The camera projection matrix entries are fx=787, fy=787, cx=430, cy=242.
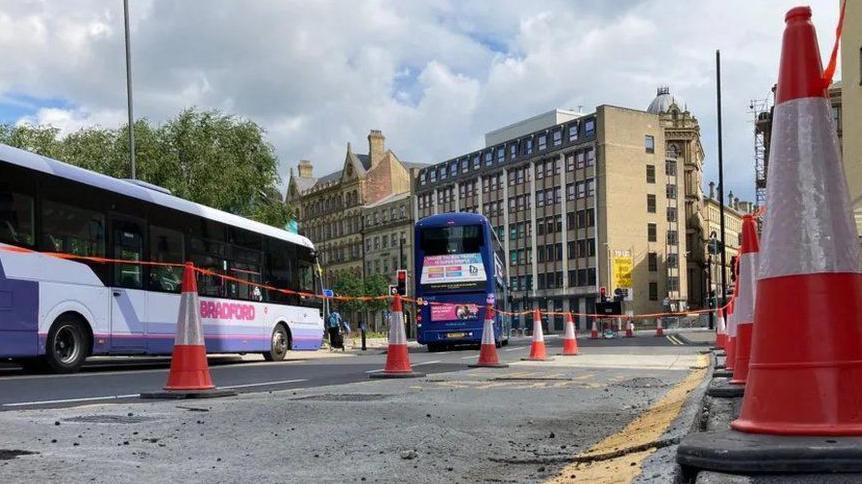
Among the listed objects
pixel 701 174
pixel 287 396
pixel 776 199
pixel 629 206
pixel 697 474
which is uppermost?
pixel 701 174

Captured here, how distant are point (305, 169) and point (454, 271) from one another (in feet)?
359

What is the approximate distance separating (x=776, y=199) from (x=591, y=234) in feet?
251

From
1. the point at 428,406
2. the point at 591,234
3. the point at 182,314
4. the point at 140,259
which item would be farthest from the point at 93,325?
the point at 591,234

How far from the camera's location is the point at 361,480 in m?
3.86

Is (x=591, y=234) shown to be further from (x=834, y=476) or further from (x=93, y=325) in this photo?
(x=834, y=476)

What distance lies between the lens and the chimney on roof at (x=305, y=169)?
132 metres

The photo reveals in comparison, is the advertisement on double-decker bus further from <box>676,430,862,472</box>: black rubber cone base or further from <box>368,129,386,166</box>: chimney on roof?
<box>368,129,386,166</box>: chimney on roof

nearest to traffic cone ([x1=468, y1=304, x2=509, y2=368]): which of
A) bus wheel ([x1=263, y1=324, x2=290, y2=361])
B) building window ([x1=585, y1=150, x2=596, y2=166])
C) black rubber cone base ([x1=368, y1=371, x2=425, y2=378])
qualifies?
black rubber cone base ([x1=368, y1=371, x2=425, y2=378])

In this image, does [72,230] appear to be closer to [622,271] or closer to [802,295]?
[802,295]

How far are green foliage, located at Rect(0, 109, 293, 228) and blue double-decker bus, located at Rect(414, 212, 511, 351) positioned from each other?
987 cm

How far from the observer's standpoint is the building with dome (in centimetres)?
7738

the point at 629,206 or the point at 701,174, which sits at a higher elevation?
the point at 701,174

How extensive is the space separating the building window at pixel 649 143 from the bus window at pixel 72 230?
73.1 metres

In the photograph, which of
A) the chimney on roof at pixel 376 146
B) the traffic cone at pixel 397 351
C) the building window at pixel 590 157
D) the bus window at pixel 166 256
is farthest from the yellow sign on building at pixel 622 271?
the traffic cone at pixel 397 351
